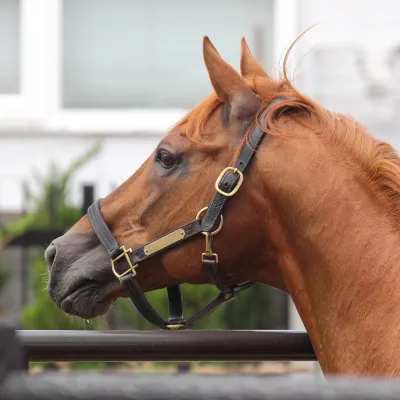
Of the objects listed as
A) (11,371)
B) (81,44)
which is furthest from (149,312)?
(81,44)

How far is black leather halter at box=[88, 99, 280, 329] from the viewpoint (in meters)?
2.97

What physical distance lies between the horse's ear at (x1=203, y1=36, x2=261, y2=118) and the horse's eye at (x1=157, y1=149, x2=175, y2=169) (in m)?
0.28

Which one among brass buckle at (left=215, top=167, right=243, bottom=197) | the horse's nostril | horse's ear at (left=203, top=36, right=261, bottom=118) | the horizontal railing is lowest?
the horizontal railing

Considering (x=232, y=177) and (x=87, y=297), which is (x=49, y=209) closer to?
(x=87, y=297)

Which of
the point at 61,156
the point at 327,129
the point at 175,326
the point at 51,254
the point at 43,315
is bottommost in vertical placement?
the point at 43,315

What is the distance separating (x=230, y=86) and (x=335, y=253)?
2.37 feet

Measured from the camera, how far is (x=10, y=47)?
Answer: 26.6 feet

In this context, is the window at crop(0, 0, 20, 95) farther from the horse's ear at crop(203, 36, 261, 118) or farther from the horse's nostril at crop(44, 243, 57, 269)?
the horse's ear at crop(203, 36, 261, 118)

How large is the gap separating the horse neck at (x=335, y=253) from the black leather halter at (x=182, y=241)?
0.33 feet

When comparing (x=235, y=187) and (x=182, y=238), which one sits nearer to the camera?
(x=235, y=187)

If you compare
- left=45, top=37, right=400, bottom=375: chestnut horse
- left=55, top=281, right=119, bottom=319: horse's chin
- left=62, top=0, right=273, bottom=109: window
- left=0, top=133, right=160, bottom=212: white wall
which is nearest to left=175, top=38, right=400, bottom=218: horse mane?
left=45, top=37, right=400, bottom=375: chestnut horse

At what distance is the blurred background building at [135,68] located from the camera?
7500mm

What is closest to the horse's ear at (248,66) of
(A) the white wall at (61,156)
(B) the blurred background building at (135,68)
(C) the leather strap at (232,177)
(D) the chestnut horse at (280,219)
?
(D) the chestnut horse at (280,219)

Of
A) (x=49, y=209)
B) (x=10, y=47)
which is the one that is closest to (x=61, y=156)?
(x=49, y=209)
